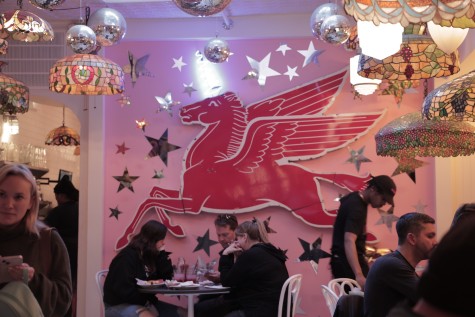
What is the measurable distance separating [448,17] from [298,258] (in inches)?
239

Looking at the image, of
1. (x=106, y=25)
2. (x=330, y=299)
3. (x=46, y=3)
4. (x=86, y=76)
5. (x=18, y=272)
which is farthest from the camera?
(x=330, y=299)

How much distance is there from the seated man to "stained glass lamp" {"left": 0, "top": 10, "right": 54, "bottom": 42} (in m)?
2.78

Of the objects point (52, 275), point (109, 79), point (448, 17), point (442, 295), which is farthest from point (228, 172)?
point (442, 295)

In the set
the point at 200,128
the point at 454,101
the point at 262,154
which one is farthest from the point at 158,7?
the point at 454,101

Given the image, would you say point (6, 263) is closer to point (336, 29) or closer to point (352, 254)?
point (336, 29)

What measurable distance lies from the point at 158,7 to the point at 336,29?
324cm

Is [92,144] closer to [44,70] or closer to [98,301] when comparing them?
[44,70]

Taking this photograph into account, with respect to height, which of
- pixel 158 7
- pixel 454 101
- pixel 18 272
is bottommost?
pixel 18 272

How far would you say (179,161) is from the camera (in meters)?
8.88

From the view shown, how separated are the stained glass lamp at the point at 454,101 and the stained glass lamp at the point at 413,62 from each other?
128mm

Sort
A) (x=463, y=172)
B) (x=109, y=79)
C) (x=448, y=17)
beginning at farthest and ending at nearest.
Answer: (x=463, y=172) < (x=109, y=79) < (x=448, y=17)

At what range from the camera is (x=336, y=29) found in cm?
562

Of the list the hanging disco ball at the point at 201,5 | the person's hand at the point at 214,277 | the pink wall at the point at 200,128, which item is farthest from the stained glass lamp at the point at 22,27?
the pink wall at the point at 200,128

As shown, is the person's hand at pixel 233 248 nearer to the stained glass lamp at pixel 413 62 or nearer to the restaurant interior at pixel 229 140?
the restaurant interior at pixel 229 140
